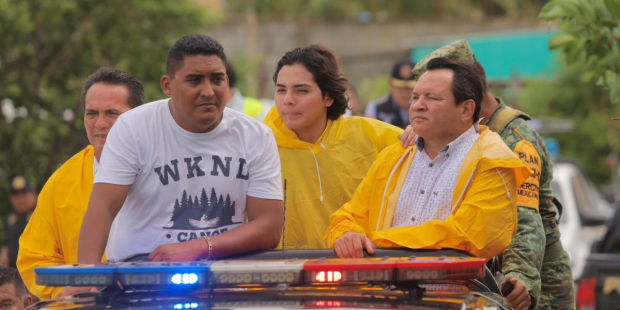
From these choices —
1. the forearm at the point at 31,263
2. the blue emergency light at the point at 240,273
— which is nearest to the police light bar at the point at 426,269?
the blue emergency light at the point at 240,273

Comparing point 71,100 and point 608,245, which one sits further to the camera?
point 71,100

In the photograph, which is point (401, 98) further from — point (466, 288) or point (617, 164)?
point (617, 164)

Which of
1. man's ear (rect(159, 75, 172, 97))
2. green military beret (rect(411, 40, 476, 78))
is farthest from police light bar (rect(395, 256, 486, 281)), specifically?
green military beret (rect(411, 40, 476, 78))

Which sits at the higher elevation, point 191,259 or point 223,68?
point 223,68

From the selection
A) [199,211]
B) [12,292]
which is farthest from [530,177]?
[12,292]

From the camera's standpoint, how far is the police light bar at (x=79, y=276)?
3574mm

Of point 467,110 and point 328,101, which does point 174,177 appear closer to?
point 467,110

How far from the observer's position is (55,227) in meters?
5.32

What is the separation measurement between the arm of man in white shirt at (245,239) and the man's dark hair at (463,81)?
0.94 metres

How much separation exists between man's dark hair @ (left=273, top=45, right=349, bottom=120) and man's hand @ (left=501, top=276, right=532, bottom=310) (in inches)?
61.1

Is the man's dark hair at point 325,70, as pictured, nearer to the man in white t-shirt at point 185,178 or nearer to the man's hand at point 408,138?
the man's hand at point 408,138

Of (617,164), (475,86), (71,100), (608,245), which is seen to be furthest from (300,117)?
(617,164)

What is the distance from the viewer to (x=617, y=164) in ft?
86.1

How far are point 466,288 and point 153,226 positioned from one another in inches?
51.5
